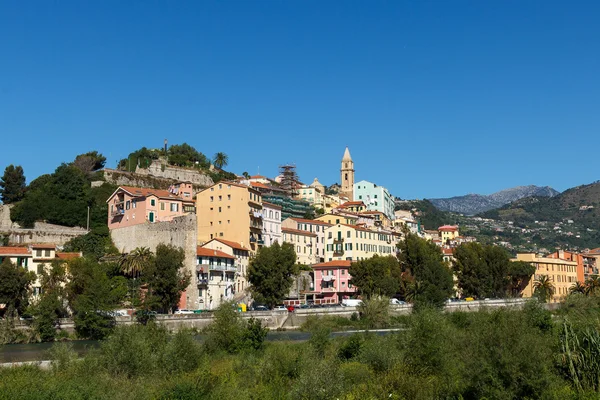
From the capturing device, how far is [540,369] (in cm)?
3069

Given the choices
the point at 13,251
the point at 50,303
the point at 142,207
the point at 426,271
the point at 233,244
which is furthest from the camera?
the point at 426,271

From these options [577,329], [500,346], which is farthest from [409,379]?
[577,329]

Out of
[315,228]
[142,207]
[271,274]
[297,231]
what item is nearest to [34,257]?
[142,207]

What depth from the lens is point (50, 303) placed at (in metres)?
64.7

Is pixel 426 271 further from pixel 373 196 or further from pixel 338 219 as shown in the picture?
pixel 373 196

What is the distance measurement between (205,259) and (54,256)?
16.6m

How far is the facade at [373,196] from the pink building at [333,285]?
62.2 metres

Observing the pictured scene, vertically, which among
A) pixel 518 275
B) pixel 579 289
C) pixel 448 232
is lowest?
pixel 579 289

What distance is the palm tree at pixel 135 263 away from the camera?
7578 centimetres

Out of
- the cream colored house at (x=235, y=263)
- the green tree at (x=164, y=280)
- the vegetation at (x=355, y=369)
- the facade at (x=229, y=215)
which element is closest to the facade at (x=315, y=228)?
the facade at (x=229, y=215)

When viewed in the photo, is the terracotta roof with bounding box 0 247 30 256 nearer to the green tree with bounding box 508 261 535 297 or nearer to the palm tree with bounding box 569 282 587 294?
the green tree with bounding box 508 261 535 297

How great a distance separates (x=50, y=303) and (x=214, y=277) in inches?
870

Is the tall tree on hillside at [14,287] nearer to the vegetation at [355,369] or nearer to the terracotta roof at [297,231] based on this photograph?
the vegetation at [355,369]

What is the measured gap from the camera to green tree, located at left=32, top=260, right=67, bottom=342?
63.7 m
